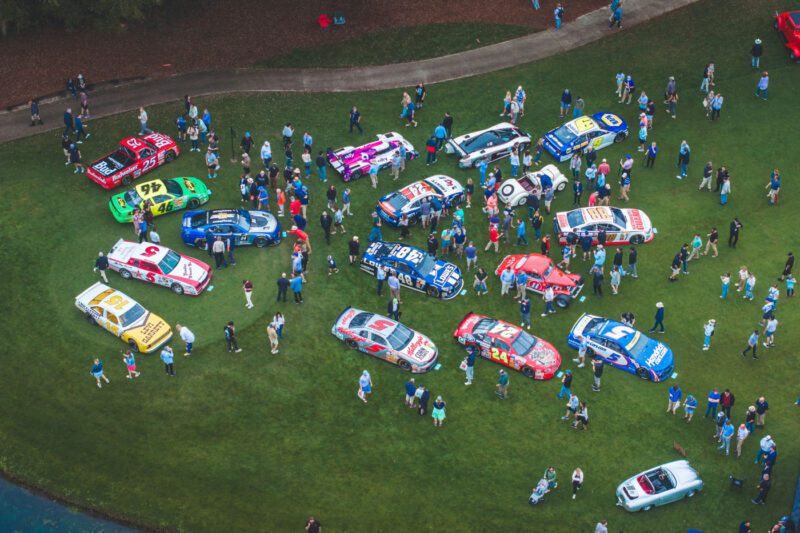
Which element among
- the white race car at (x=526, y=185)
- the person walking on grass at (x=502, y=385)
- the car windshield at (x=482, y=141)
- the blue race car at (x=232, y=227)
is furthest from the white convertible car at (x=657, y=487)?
the car windshield at (x=482, y=141)

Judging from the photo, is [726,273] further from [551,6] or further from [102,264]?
[102,264]

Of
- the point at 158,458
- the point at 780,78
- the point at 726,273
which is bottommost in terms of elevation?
the point at 158,458

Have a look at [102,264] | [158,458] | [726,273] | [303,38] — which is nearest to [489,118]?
[303,38]

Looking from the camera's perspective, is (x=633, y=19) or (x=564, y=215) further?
(x=633, y=19)

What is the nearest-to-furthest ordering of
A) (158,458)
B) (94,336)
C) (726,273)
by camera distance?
(158,458), (94,336), (726,273)

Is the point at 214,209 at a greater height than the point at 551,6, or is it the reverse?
the point at 551,6

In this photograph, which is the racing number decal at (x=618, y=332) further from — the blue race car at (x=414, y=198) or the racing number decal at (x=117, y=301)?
the racing number decal at (x=117, y=301)

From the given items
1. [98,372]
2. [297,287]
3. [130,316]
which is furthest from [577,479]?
Result: [130,316]
